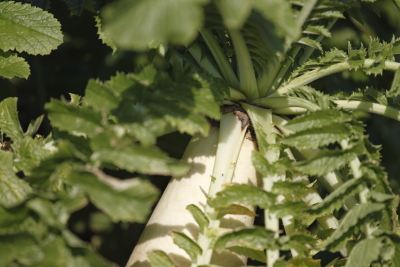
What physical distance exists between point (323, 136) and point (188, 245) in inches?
12.8

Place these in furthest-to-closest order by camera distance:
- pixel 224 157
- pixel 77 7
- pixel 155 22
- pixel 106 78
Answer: pixel 106 78, pixel 77 7, pixel 224 157, pixel 155 22

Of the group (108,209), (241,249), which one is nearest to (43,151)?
(108,209)

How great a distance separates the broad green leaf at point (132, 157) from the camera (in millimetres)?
603

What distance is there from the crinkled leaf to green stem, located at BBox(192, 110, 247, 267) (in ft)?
0.21

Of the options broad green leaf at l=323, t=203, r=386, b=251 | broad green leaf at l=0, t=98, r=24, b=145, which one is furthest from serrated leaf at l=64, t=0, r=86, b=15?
broad green leaf at l=323, t=203, r=386, b=251

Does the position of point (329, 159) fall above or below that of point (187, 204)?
above

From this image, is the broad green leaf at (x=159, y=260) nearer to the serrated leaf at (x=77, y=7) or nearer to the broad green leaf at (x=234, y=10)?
the broad green leaf at (x=234, y=10)

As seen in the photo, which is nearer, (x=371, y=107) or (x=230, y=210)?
(x=230, y=210)

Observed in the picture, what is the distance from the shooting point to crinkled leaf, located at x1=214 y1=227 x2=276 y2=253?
2.37ft

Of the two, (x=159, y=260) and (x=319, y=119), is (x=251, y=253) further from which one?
(x=319, y=119)

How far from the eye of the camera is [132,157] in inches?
23.8

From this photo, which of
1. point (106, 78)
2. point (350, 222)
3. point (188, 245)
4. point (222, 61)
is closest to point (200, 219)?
point (188, 245)

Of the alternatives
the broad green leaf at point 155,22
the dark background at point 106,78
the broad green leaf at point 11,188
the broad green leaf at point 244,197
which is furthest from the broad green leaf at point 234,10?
the dark background at point 106,78

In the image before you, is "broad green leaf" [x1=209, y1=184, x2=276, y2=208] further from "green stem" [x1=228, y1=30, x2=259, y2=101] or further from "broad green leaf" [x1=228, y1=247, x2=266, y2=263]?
"green stem" [x1=228, y1=30, x2=259, y2=101]
